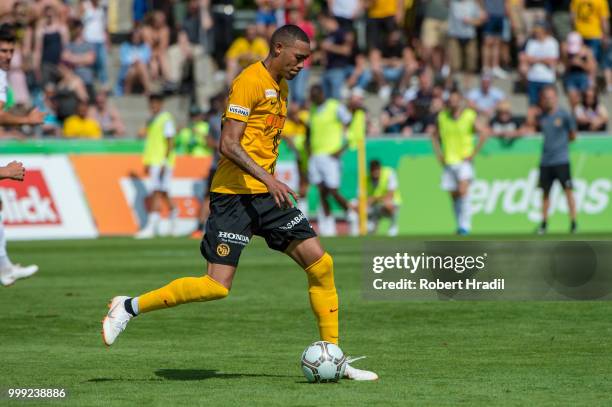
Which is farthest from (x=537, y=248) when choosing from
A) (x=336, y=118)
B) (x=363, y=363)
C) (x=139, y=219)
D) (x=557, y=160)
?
(x=363, y=363)

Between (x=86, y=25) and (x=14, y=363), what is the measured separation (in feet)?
66.2

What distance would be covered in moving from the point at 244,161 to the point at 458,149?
16.3 m

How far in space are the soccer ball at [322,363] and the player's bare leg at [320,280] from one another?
0.23m

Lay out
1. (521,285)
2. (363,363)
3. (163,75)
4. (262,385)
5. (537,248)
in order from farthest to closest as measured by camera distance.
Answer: (163,75), (537,248), (521,285), (363,363), (262,385)

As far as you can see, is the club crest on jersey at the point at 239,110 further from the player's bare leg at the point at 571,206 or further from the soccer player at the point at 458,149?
the player's bare leg at the point at 571,206

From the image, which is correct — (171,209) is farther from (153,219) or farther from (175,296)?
(175,296)

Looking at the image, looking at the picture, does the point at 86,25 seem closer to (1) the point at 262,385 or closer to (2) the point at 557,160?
(2) the point at 557,160

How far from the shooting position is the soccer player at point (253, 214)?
8883 mm

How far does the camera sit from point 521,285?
15000 mm

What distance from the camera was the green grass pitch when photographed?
8180 mm

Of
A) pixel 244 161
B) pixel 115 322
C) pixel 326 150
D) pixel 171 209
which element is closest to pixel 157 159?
pixel 171 209

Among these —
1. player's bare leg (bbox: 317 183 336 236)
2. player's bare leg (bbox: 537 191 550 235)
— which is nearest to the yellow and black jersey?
player's bare leg (bbox: 537 191 550 235)

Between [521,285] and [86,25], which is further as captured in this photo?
[86,25]

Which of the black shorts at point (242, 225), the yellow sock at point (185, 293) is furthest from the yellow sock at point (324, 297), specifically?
the yellow sock at point (185, 293)
